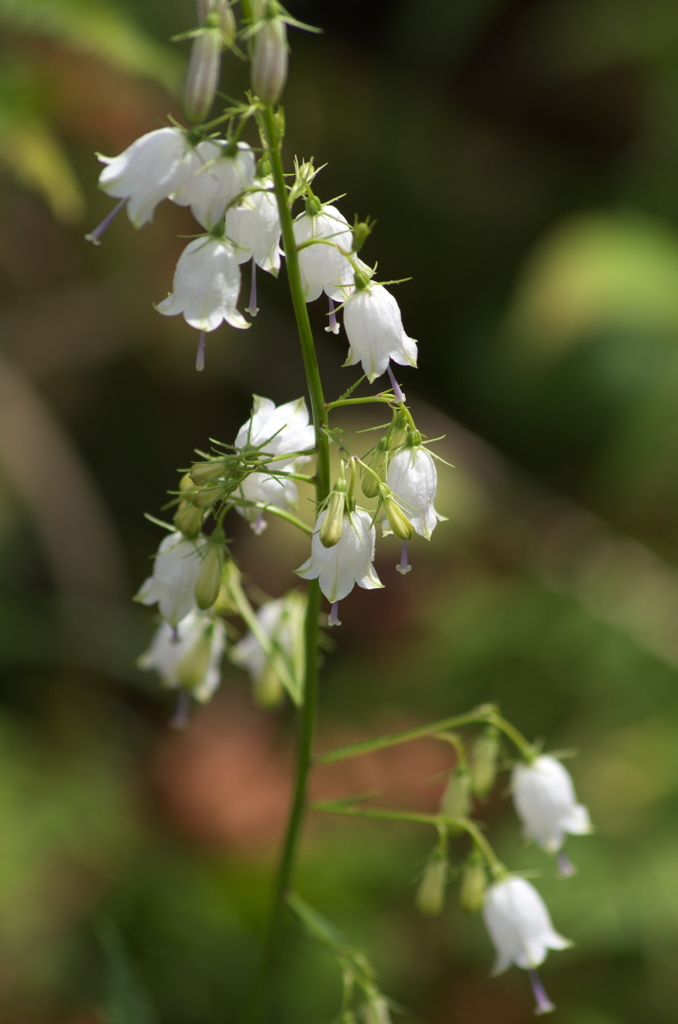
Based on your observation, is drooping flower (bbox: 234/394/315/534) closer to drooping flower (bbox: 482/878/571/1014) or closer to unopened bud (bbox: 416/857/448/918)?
unopened bud (bbox: 416/857/448/918)

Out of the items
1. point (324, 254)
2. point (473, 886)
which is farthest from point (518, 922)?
point (324, 254)

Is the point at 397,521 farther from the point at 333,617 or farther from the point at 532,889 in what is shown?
the point at 532,889

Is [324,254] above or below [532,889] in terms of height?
above

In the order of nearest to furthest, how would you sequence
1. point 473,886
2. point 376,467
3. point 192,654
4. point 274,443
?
point 376,467 < point 274,443 < point 473,886 < point 192,654

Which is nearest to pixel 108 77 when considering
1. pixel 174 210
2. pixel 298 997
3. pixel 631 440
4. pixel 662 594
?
pixel 174 210

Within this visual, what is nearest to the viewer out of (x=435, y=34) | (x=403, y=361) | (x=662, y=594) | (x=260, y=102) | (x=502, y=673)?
(x=260, y=102)

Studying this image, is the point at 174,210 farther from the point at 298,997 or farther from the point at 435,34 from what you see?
the point at 298,997

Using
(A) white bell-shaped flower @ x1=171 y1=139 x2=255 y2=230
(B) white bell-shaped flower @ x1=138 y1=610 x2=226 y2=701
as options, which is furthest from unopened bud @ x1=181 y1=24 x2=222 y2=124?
(B) white bell-shaped flower @ x1=138 y1=610 x2=226 y2=701
